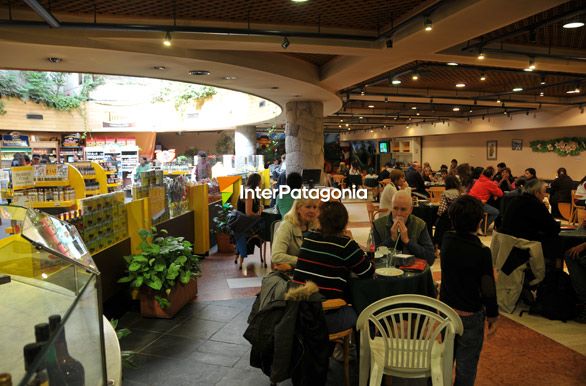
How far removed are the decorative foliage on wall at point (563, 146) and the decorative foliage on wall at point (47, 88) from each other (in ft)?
58.0

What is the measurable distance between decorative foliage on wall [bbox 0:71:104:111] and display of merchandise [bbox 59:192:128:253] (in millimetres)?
13863

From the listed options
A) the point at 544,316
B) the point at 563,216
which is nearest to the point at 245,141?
the point at 563,216

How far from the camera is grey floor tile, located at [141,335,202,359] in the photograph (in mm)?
3957

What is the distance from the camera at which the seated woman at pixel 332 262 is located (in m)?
3.09

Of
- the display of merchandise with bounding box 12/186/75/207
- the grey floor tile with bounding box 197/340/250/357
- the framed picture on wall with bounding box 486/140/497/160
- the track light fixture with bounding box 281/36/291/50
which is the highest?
the track light fixture with bounding box 281/36/291/50

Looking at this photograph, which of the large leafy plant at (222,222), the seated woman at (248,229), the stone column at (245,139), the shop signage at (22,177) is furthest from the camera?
the stone column at (245,139)

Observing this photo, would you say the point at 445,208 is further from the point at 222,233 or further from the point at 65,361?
the point at 65,361

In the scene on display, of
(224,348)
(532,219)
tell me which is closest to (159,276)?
(224,348)

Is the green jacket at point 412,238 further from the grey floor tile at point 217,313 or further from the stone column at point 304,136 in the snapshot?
the stone column at point 304,136

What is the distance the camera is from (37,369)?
1057 mm

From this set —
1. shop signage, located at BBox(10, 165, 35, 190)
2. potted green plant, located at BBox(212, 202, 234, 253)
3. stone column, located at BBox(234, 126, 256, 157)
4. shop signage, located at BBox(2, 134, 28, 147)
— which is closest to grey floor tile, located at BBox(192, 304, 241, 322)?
potted green plant, located at BBox(212, 202, 234, 253)

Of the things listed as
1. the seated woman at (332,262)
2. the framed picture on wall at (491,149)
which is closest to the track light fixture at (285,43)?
the seated woman at (332,262)

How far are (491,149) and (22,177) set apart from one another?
17390mm

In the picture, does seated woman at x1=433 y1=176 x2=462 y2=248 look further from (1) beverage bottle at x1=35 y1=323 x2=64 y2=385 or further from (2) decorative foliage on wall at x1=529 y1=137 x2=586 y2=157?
(2) decorative foliage on wall at x1=529 y1=137 x2=586 y2=157
